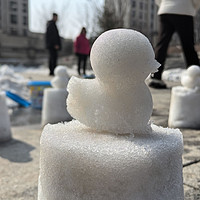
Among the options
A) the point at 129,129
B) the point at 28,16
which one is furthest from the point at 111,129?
the point at 28,16

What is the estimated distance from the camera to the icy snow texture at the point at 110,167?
2.27 feet

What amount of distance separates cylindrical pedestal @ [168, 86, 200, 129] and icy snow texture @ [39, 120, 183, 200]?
1504 mm

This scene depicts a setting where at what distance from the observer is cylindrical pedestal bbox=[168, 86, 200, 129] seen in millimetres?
2225

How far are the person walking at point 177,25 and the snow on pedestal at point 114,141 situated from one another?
3203mm

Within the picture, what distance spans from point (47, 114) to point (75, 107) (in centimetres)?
197

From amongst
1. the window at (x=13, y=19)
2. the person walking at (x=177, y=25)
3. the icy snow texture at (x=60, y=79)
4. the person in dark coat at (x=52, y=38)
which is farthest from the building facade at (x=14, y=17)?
the icy snow texture at (x=60, y=79)

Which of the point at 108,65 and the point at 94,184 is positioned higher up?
the point at 108,65

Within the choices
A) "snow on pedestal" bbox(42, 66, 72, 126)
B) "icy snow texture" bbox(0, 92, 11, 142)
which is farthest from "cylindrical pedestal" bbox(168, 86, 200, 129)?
"icy snow texture" bbox(0, 92, 11, 142)

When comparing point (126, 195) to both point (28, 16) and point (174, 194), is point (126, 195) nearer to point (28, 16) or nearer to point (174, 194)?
point (174, 194)

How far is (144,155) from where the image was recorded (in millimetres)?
694

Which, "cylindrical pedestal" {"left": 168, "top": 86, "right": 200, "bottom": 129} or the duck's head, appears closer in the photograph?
the duck's head

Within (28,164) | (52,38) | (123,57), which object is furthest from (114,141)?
(52,38)

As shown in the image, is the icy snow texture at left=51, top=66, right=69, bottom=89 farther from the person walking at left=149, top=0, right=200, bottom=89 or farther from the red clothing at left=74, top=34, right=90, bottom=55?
the red clothing at left=74, top=34, right=90, bottom=55

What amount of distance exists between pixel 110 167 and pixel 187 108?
66.3 inches
